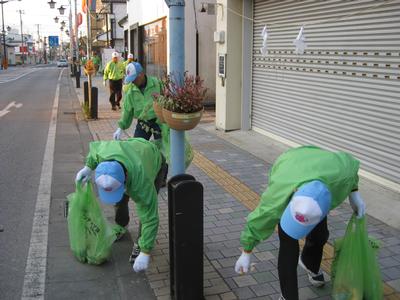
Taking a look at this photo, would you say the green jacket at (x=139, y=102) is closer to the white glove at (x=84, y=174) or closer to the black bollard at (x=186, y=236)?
the white glove at (x=84, y=174)

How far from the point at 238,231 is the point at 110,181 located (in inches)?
80.4

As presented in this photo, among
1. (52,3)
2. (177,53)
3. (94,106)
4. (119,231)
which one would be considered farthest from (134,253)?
(52,3)

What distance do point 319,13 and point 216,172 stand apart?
9.69ft

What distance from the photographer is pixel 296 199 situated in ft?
8.54

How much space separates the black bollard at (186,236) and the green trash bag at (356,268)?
964 millimetres

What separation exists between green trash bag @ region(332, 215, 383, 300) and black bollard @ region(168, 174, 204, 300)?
0.96 metres

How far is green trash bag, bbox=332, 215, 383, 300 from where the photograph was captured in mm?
3123

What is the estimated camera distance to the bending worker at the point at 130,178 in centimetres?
325

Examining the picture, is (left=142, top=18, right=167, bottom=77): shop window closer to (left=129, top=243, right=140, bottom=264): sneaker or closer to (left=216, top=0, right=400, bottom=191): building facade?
(left=216, top=0, right=400, bottom=191): building facade

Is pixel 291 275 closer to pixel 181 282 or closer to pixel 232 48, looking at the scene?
pixel 181 282

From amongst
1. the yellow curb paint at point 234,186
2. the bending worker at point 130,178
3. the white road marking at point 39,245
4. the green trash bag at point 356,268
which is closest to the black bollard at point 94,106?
the white road marking at point 39,245

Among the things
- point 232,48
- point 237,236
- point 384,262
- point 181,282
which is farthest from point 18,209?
point 232,48

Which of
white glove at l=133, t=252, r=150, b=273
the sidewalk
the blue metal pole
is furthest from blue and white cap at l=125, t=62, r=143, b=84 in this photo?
white glove at l=133, t=252, r=150, b=273

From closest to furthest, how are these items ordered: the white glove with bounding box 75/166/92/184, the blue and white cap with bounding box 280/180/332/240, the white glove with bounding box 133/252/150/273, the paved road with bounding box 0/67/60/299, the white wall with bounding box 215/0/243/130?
the blue and white cap with bounding box 280/180/332/240 → the white glove with bounding box 133/252/150/273 → the white glove with bounding box 75/166/92/184 → the paved road with bounding box 0/67/60/299 → the white wall with bounding box 215/0/243/130
